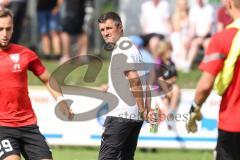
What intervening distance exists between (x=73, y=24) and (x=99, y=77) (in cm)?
283

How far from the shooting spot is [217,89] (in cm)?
724

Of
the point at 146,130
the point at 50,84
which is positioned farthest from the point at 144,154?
the point at 50,84

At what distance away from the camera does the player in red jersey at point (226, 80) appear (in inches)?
280

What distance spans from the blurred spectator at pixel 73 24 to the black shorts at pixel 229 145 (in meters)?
10.3

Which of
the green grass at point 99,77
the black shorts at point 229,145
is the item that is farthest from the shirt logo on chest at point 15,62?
the green grass at point 99,77

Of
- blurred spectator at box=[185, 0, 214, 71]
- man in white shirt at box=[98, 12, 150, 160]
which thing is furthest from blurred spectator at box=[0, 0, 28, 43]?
man in white shirt at box=[98, 12, 150, 160]

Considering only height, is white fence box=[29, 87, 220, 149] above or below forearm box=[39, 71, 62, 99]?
below

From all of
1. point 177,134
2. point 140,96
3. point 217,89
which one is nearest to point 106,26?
point 140,96

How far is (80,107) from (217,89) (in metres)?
6.54

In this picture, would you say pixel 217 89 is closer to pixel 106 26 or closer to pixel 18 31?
pixel 106 26

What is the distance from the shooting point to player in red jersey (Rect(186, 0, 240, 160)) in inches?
280

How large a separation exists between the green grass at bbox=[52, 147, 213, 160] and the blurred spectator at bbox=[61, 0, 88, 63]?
406 centimetres

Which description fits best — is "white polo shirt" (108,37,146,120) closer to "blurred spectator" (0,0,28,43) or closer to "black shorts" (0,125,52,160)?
"black shorts" (0,125,52,160)

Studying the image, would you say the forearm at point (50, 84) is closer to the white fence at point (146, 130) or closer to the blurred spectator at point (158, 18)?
the white fence at point (146, 130)
